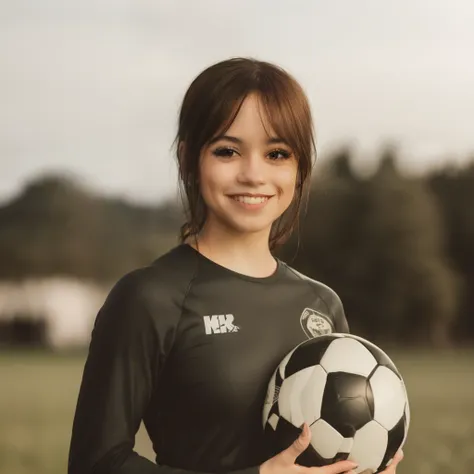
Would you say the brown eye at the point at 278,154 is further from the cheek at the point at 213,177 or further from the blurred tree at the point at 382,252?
the blurred tree at the point at 382,252

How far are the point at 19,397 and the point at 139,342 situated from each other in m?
18.7

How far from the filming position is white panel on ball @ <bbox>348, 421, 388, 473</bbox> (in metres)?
3.26

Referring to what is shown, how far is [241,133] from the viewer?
3283mm

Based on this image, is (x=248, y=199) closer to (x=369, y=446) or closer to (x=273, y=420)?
(x=273, y=420)

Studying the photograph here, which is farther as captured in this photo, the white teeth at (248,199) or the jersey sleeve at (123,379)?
the white teeth at (248,199)

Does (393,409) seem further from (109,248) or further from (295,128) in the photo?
(109,248)

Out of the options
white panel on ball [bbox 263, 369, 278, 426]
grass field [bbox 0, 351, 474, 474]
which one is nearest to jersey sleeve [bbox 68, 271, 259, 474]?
white panel on ball [bbox 263, 369, 278, 426]

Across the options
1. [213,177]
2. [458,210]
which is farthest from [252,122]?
[458,210]

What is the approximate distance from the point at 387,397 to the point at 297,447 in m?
0.44

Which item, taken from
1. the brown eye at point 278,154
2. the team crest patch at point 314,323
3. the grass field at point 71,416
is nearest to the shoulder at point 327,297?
the team crest patch at point 314,323

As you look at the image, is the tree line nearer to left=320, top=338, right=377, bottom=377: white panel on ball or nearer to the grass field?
the grass field

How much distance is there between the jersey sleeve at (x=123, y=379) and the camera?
314cm

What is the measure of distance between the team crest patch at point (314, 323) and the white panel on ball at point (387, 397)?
0.99 ft

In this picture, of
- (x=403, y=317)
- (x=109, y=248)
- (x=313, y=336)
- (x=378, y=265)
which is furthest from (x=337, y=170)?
(x=313, y=336)
